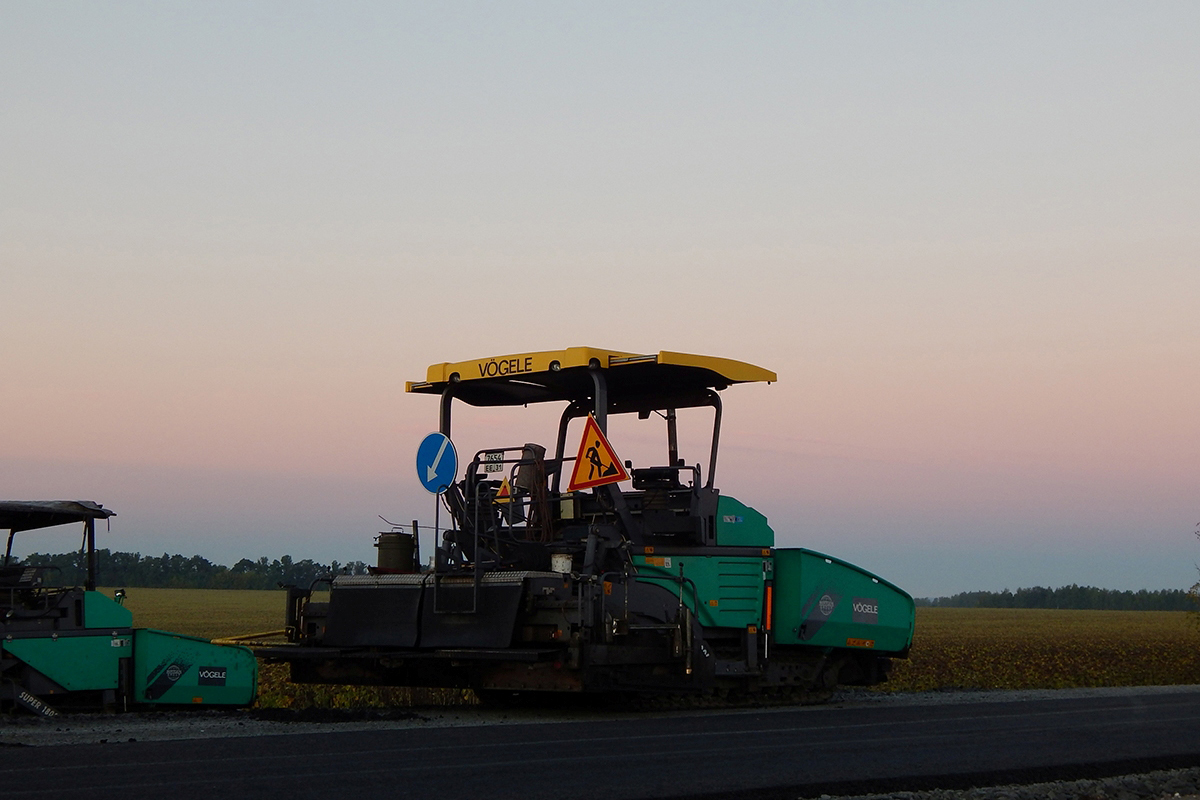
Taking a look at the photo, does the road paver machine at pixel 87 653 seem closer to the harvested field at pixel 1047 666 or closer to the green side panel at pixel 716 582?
the green side panel at pixel 716 582

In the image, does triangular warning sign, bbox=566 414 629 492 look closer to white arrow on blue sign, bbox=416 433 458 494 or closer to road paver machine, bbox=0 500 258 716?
white arrow on blue sign, bbox=416 433 458 494

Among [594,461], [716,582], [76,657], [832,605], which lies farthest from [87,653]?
[832,605]

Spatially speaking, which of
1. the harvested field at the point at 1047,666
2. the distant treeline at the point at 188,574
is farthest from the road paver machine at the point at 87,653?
the distant treeline at the point at 188,574

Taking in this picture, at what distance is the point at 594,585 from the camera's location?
12.3m

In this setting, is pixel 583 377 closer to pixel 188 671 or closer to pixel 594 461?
pixel 594 461

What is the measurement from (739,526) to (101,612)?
6.54m

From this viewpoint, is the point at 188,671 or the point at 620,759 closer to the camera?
the point at 620,759

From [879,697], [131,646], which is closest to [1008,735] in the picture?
[879,697]

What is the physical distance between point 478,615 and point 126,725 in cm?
318

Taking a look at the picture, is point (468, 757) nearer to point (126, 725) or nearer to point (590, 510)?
point (126, 725)

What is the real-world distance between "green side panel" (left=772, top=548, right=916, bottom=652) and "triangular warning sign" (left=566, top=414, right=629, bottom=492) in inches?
102

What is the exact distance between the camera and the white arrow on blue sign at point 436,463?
12.5 meters

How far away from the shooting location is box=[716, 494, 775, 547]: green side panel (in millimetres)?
13930

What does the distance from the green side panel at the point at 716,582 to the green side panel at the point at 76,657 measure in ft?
17.2
